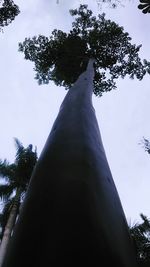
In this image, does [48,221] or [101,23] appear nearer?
[48,221]

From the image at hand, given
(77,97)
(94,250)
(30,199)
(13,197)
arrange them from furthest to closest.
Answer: (13,197)
(77,97)
(30,199)
(94,250)

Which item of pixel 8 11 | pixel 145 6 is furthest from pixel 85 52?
pixel 145 6

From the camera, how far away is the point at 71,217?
173 centimetres

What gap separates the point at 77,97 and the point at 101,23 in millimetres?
14206

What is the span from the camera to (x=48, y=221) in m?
1.73

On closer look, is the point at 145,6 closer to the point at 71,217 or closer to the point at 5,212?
the point at 71,217

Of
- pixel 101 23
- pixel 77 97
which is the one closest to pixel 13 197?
pixel 101 23

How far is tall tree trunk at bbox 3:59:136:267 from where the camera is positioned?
1.55 meters

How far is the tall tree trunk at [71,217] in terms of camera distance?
1.55 metres

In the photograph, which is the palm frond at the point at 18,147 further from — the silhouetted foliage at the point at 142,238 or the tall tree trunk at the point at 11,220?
the silhouetted foliage at the point at 142,238

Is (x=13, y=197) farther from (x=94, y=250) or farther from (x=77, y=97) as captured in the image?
(x=94, y=250)

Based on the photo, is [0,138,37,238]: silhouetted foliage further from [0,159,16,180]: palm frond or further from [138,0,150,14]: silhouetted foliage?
[138,0,150,14]: silhouetted foliage

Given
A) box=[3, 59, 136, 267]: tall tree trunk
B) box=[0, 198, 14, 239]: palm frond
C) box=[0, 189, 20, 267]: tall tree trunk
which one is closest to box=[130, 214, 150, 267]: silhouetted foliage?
box=[0, 189, 20, 267]: tall tree trunk

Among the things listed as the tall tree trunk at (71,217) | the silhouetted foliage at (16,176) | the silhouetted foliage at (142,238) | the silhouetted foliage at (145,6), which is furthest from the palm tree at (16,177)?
the tall tree trunk at (71,217)
